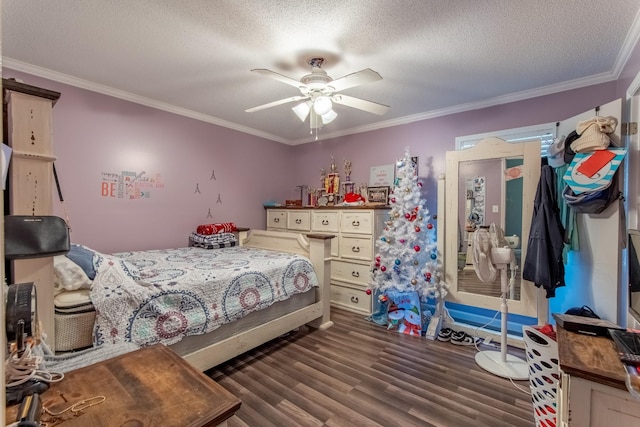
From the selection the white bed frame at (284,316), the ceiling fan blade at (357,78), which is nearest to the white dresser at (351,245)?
the white bed frame at (284,316)

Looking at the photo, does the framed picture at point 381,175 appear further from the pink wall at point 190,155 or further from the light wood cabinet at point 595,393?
the light wood cabinet at point 595,393

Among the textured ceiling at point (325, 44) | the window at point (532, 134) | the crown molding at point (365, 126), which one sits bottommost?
the window at point (532, 134)

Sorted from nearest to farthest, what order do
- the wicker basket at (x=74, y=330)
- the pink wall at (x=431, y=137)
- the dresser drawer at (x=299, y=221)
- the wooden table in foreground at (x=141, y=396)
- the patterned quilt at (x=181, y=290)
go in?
the wooden table in foreground at (x=141, y=396), the wicker basket at (x=74, y=330), the patterned quilt at (x=181, y=290), the pink wall at (x=431, y=137), the dresser drawer at (x=299, y=221)

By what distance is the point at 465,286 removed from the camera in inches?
117

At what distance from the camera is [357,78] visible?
2082 millimetres

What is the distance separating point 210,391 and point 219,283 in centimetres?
144

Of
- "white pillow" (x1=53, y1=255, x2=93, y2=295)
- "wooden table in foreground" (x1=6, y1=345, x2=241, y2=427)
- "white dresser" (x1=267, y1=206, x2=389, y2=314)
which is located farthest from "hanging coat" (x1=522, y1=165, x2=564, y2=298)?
"white pillow" (x1=53, y1=255, x2=93, y2=295)

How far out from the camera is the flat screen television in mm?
1508

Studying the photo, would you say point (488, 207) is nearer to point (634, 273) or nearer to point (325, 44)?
point (634, 273)

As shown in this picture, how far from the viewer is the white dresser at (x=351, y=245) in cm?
364

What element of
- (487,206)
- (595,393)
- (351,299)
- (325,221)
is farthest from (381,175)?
(595,393)

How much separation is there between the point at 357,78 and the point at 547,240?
1956 millimetres

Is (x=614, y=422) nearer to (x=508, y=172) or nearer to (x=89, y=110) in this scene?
(x=508, y=172)

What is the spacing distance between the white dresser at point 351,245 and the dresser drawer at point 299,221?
0.03 meters
